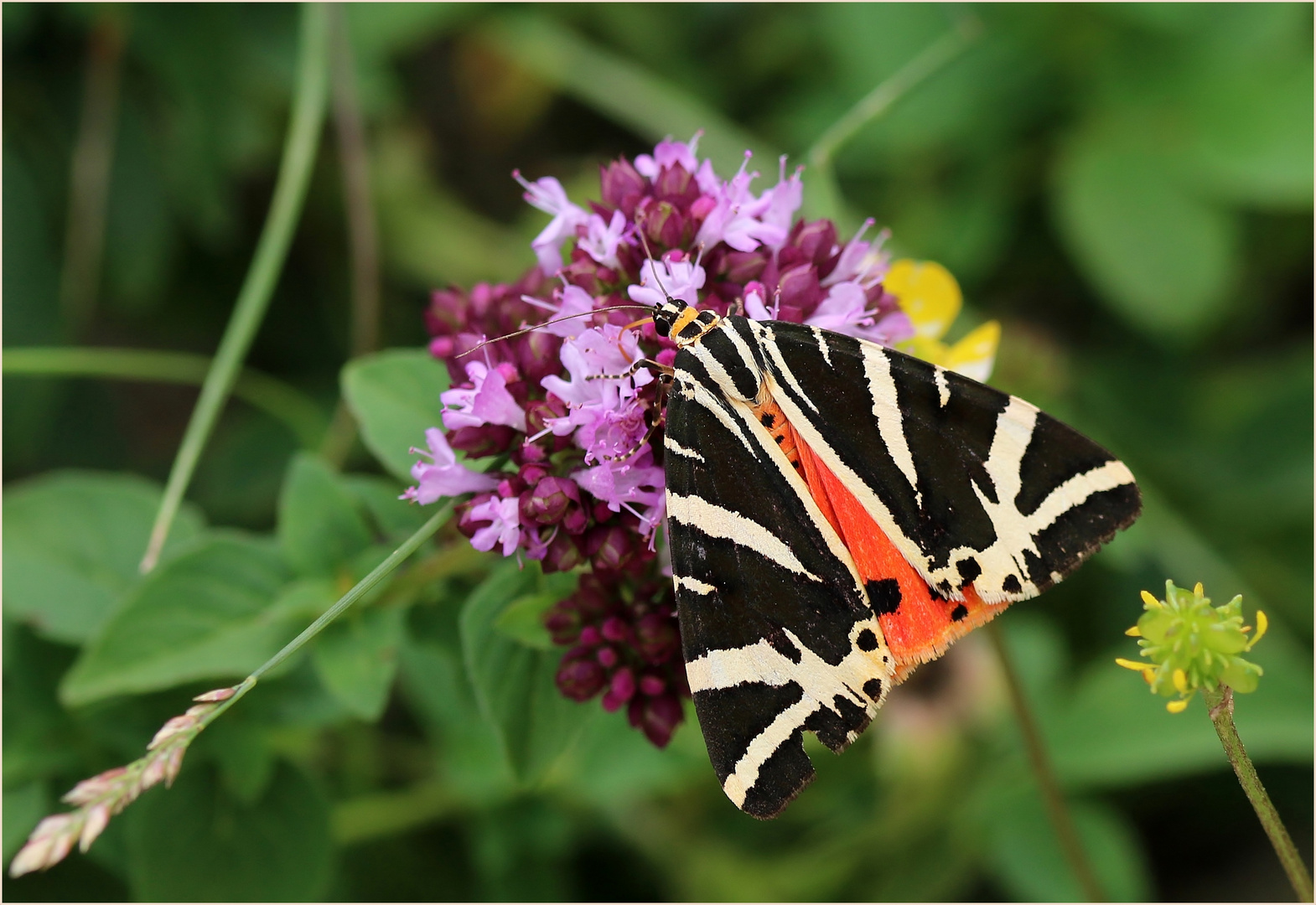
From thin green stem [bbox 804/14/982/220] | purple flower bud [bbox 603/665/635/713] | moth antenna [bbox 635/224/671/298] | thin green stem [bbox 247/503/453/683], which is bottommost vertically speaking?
purple flower bud [bbox 603/665/635/713]

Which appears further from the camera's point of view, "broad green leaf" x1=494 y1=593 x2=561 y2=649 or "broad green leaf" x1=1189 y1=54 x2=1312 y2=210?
"broad green leaf" x1=1189 y1=54 x2=1312 y2=210

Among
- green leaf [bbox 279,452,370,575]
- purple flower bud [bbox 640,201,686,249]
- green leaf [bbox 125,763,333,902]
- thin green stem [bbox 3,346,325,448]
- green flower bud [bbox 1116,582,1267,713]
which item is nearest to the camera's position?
green flower bud [bbox 1116,582,1267,713]

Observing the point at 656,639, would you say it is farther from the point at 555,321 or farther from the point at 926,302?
the point at 926,302

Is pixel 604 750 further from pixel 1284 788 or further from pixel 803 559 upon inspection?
pixel 1284 788

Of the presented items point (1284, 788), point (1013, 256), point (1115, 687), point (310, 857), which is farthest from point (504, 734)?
point (1013, 256)

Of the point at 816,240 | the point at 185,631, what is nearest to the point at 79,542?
the point at 185,631

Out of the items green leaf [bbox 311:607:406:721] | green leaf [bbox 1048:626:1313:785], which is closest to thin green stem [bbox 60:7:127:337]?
green leaf [bbox 311:607:406:721]

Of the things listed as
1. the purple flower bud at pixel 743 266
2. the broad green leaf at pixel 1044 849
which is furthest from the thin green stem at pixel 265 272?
the broad green leaf at pixel 1044 849

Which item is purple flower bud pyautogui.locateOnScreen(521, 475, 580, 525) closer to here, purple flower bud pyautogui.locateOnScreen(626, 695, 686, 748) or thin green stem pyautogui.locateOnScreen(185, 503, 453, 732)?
thin green stem pyautogui.locateOnScreen(185, 503, 453, 732)

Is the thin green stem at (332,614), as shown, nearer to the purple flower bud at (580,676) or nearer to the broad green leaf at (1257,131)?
the purple flower bud at (580,676)
